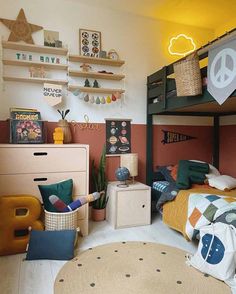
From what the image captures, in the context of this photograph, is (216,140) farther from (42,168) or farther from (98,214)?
(42,168)

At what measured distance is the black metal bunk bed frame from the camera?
2191 millimetres

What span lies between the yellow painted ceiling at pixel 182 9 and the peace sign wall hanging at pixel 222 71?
1.26 metres

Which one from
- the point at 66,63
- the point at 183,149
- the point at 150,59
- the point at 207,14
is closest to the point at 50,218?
the point at 66,63

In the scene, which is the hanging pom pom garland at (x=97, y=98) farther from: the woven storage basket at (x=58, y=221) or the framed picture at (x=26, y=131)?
the woven storage basket at (x=58, y=221)

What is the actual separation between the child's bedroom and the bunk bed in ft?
0.06

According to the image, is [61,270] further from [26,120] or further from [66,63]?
[66,63]

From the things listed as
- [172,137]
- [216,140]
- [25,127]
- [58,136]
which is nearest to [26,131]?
[25,127]

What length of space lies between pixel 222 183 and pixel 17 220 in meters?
2.06

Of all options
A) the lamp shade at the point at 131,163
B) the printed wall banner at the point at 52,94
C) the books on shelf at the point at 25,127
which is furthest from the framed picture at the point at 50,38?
the lamp shade at the point at 131,163

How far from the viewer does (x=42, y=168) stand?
7.77ft

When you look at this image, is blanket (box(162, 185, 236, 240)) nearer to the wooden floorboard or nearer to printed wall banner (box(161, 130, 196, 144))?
the wooden floorboard

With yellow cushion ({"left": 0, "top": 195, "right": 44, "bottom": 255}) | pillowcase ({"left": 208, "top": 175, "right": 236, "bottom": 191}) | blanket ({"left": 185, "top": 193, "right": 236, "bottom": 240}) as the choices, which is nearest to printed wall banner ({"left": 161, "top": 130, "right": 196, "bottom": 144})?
pillowcase ({"left": 208, "top": 175, "right": 236, "bottom": 191})

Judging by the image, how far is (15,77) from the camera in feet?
8.54

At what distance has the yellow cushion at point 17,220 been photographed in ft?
6.80
